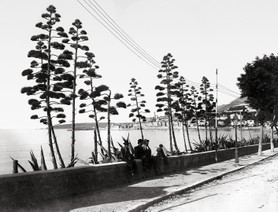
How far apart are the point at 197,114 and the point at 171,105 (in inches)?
618

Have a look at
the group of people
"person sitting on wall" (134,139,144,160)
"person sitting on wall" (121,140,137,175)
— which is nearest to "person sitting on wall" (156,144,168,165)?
the group of people

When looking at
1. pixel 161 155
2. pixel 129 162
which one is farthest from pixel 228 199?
pixel 161 155

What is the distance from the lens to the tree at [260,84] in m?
26.8

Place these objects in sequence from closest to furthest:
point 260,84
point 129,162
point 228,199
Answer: point 228,199, point 129,162, point 260,84

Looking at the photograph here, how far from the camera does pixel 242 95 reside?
1112 inches

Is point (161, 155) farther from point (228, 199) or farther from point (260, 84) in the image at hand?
point (260, 84)

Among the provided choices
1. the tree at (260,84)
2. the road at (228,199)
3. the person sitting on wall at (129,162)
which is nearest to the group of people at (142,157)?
the person sitting on wall at (129,162)

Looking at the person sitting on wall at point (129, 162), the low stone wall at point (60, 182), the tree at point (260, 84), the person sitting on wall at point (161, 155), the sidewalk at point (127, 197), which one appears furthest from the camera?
the tree at point (260, 84)

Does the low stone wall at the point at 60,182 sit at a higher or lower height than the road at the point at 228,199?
higher

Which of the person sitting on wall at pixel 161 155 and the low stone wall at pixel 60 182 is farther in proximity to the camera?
the person sitting on wall at pixel 161 155

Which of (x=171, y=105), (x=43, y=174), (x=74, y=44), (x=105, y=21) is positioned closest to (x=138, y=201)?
(x=43, y=174)

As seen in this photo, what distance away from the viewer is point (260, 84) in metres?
26.6

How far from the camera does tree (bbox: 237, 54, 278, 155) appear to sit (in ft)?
87.8

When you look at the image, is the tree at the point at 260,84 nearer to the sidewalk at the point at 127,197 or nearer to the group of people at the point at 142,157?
the group of people at the point at 142,157
